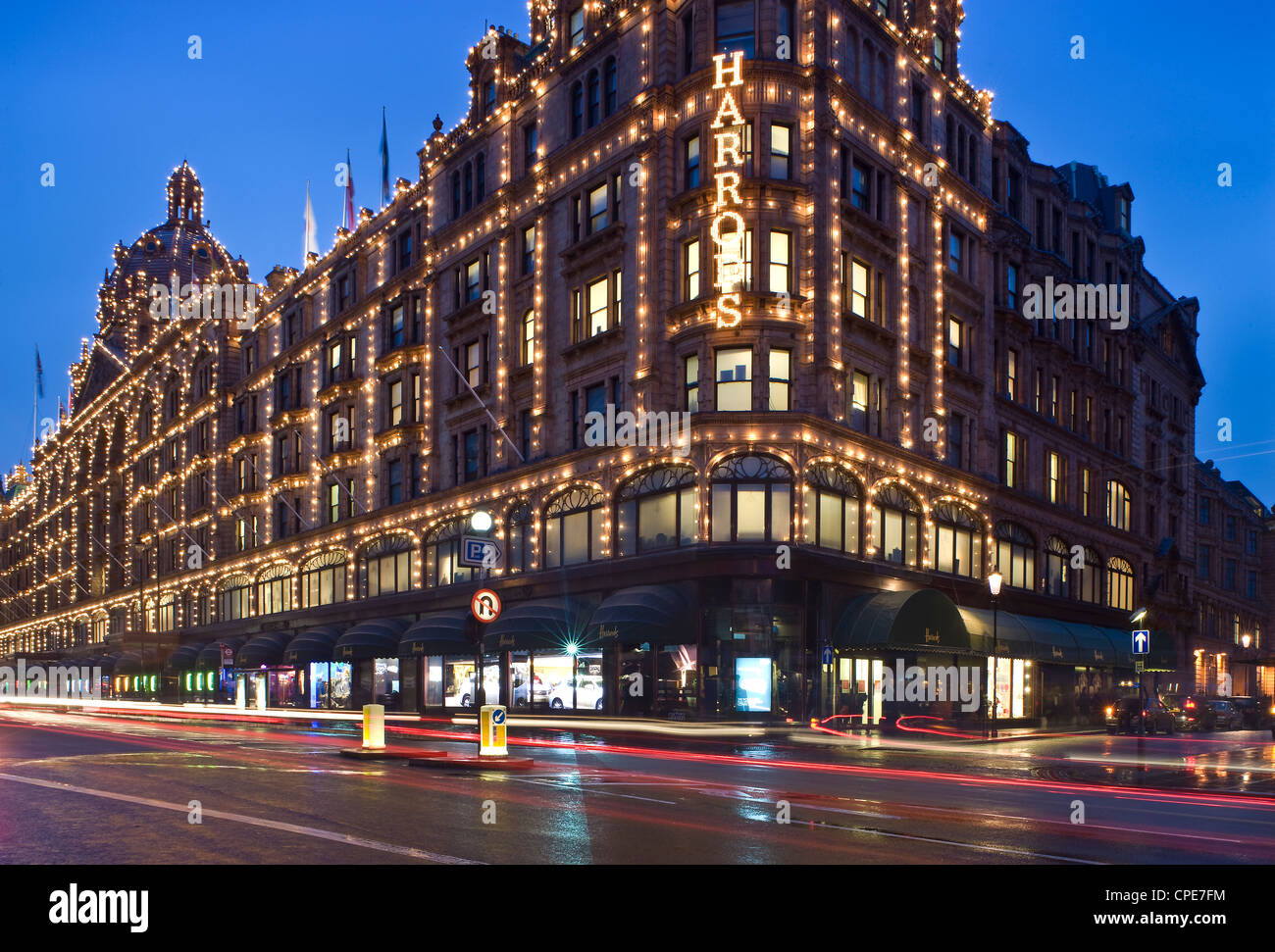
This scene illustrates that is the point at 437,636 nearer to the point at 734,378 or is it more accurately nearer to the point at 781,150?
the point at 734,378

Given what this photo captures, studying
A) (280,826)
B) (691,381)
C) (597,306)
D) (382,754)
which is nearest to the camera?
(280,826)

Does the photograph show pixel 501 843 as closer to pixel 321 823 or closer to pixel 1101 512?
pixel 321 823

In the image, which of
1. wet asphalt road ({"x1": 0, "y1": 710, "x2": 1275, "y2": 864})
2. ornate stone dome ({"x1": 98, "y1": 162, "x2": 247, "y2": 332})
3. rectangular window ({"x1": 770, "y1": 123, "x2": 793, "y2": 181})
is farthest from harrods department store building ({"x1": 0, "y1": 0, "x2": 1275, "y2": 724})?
ornate stone dome ({"x1": 98, "y1": 162, "x2": 247, "y2": 332})

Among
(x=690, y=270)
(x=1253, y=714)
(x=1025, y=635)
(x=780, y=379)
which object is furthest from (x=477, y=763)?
(x=1253, y=714)

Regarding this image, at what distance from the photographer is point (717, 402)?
37656 millimetres

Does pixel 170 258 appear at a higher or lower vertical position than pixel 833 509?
higher

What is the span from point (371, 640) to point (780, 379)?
24774 mm

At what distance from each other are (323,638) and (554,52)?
1205 inches

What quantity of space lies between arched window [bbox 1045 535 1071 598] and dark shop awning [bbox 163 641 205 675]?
5172 centimetres

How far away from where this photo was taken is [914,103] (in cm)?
4572

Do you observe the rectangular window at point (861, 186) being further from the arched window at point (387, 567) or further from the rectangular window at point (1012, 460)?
the arched window at point (387, 567)

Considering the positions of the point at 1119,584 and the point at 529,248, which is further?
the point at 1119,584

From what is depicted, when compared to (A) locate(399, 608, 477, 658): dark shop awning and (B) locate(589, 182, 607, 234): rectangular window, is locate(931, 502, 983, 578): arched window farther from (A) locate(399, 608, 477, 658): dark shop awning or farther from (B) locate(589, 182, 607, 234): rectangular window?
(A) locate(399, 608, 477, 658): dark shop awning
